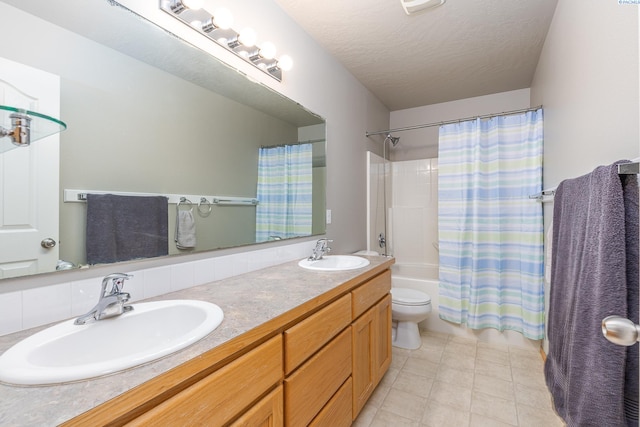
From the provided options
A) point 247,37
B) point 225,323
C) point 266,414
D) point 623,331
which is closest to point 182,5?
point 247,37

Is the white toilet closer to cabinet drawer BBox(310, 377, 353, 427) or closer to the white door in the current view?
cabinet drawer BBox(310, 377, 353, 427)

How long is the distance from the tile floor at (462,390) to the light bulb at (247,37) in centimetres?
206

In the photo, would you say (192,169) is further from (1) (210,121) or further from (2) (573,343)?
(2) (573,343)

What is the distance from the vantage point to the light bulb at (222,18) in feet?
4.34

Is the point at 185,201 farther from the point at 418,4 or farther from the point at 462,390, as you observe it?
the point at 462,390

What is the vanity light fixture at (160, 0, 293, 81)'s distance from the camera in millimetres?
1223

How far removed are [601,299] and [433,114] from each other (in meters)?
3.07

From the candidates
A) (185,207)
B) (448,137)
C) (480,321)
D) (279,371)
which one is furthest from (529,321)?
(185,207)

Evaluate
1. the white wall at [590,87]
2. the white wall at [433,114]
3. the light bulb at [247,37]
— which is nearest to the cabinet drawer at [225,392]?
the white wall at [590,87]

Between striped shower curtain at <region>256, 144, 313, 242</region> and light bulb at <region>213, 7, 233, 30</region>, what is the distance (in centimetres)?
60

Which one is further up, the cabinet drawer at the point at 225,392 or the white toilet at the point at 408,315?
the cabinet drawer at the point at 225,392

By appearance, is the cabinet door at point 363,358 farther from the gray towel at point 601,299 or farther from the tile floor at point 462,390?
the gray towel at point 601,299

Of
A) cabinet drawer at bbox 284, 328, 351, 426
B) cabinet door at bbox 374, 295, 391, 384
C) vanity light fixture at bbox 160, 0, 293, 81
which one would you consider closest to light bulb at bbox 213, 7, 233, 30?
vanity light fixture at bbox 160, 0, 293, 81

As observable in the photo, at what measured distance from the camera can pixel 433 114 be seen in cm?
340
